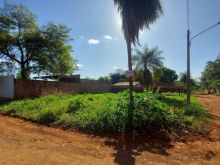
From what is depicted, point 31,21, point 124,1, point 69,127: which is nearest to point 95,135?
point 69,127

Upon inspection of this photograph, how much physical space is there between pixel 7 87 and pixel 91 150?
15.4 metres

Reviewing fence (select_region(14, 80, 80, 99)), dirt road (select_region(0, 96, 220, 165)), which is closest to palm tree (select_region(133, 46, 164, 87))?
fence (select_region(14, 80, 80, 99))

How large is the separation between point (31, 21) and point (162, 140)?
2077cm

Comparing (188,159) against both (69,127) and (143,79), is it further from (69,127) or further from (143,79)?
(143,79)

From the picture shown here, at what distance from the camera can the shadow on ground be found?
593cm

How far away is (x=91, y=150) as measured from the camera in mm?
6461

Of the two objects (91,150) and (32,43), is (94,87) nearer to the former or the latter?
(32,43)

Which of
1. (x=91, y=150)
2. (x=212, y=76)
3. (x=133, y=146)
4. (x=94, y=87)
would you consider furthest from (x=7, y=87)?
(x=212, y=76)

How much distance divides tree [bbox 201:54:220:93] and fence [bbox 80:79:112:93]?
118 ft

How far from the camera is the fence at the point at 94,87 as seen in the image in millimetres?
30047

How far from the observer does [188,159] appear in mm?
6055

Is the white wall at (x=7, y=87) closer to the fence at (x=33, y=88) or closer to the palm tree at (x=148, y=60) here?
the fence at (x=33, y=88)

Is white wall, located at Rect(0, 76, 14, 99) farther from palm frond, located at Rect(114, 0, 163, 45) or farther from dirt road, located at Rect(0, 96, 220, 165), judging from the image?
dirt road, located at Rect(0, 96, 220, 165)

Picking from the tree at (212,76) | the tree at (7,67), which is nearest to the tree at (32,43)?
the tree at (7,67)
